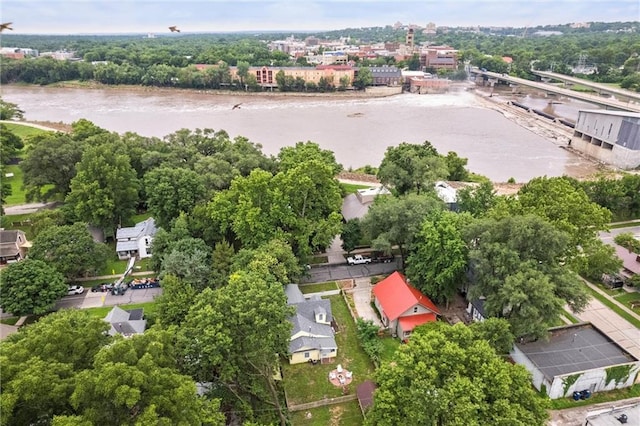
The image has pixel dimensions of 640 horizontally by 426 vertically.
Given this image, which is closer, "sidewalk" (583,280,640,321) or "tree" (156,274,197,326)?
"tree" (156,274,197,326)

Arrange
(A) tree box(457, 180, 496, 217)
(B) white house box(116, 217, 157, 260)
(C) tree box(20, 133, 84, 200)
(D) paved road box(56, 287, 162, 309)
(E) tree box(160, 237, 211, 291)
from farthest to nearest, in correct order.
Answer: (C) tree box(20, 133, 84, 200) < (B) white house box(116, 217, 157, 260) < (A) tree box(457, 180, 496, 217) < (D) paved road box(56, 287, 162, 309) < (E) tree box(160, 237, 211, 291)

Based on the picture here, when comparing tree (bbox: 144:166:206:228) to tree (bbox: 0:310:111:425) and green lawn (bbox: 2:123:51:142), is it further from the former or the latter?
green lawn (bbox: 2:123:51:142)

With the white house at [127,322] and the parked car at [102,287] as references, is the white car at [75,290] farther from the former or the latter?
the white house at [127,322]

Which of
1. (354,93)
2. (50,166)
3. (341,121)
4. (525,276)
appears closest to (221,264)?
(525,276)

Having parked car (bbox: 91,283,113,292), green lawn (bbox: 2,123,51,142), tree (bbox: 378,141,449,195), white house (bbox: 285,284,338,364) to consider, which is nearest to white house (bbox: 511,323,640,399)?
white house (bbox: 285,284,338,364)

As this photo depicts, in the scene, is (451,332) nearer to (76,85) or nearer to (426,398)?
(426,398)

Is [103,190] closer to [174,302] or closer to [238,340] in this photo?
[174,302]
